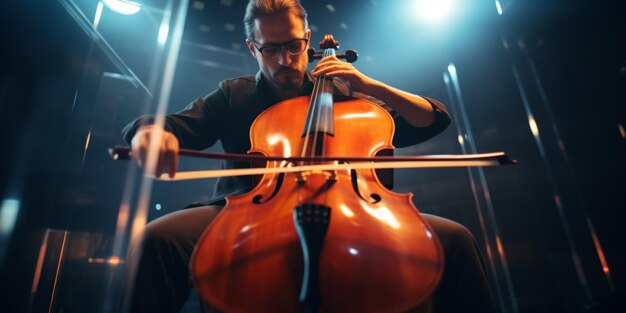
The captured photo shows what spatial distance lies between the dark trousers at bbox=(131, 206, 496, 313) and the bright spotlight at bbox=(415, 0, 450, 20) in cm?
163

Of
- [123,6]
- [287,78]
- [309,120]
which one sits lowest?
[309,120]

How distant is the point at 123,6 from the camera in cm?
171

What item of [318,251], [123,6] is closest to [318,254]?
[318,251]

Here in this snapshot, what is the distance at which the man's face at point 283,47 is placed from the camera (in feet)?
3.44

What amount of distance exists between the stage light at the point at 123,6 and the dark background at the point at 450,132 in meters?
0.05

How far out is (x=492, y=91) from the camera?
6.00ft

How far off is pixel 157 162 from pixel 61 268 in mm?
961

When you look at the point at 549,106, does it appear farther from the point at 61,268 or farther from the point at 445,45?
the point at 61,268

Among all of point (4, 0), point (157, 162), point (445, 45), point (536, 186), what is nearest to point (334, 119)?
point (157, 162)

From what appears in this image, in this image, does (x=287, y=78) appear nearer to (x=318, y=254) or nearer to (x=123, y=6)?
(x=318, y=254)

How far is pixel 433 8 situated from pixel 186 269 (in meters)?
1.97

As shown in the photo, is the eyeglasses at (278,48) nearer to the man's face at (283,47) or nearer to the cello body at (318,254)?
the man's face at (283,47)

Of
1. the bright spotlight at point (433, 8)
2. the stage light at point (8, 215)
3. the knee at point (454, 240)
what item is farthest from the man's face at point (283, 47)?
the bright spotlight at point (433, 8)

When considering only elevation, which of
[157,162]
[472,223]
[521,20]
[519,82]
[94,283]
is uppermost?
[521,20]
